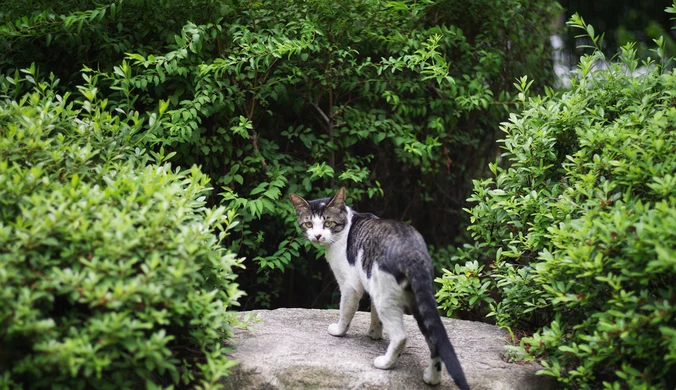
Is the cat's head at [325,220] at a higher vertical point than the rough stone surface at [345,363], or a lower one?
higher

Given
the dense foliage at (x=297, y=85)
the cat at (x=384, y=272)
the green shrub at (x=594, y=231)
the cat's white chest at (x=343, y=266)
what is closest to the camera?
the green shrub at (x=594, y=231)

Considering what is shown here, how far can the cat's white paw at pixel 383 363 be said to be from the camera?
321 centimetres

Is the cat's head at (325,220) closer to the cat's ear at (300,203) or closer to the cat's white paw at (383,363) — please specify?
the cat's ear at (300,203)

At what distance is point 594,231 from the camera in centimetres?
295

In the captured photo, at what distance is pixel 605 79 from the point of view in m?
3.83

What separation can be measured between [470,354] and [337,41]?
8.35 ft

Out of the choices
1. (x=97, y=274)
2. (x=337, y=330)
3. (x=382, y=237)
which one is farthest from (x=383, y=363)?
(x=97, y=274)

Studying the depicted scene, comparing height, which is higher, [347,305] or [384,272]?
[384,272]

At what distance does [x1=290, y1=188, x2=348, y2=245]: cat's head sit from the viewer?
147 inches

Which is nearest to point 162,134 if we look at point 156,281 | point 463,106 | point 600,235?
point 156,281

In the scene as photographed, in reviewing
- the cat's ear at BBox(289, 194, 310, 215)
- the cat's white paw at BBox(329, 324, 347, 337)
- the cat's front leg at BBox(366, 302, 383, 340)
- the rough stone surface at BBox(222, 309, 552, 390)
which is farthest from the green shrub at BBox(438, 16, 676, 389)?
the cat's ear at BBox(289, 194, 310, 215)

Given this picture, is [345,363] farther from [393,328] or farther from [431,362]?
[431,362]

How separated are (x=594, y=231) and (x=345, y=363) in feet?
4.73

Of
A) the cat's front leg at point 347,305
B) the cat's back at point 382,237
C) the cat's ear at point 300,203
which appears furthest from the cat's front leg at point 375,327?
the cat's ear at point 300,203
